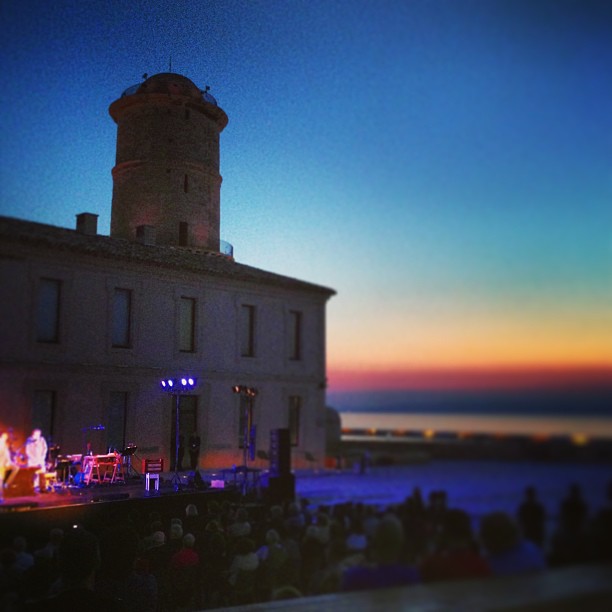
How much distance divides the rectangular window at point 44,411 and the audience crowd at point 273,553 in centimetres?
43

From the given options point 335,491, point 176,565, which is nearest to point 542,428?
point 335,491

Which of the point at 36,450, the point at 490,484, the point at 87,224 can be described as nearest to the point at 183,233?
the point at 87,224

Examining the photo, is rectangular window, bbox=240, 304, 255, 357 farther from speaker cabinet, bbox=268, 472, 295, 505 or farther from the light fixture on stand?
speaker cabinet, bbox=268, 472, 295, 505

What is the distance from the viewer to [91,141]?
9.85 feet

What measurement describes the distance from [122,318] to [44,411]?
0.57 metres

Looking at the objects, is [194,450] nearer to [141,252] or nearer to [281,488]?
[141,252]

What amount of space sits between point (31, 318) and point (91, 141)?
0.88 metres

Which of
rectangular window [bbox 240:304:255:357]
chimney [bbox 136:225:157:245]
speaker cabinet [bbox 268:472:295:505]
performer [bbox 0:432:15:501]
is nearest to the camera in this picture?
performer [bbox 0:432:15:501]

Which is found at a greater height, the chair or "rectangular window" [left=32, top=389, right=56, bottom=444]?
"rectangular window" [left=32, top=389, right=56, bottom=444]

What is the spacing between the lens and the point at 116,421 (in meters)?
3.08

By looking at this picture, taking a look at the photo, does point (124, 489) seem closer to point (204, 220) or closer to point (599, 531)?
point (204, 220)

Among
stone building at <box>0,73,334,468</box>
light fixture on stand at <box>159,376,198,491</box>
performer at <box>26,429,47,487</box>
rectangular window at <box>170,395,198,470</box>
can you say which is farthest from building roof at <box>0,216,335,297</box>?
performer at <box>26,429,47,487</box>

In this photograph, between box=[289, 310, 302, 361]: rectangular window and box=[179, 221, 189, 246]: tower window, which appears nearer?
box=[179, 221, 189, 246]: tower window

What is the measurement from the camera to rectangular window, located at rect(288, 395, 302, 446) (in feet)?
13.8
